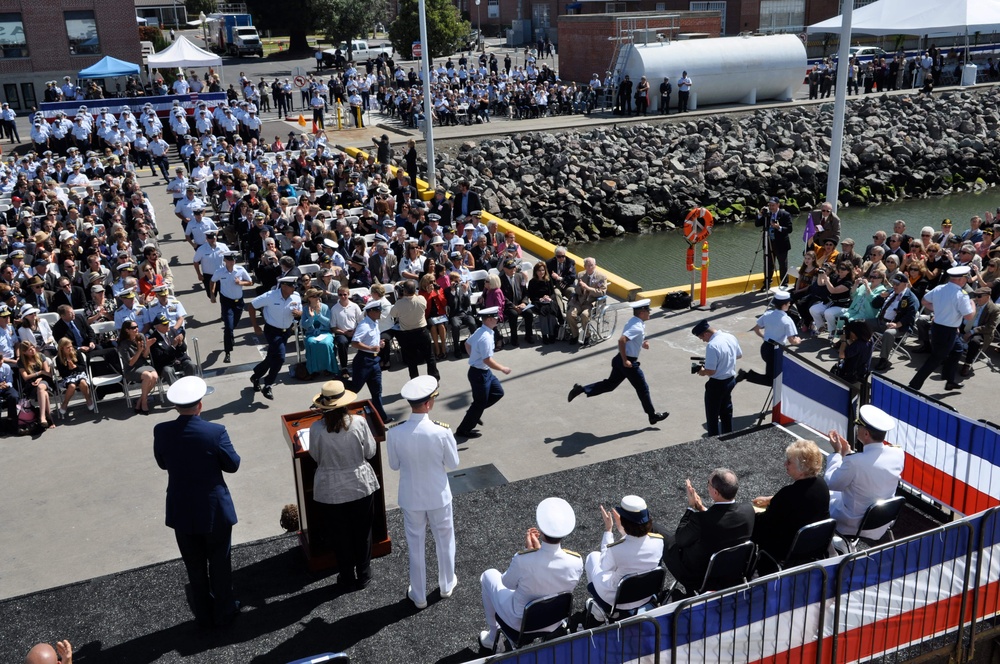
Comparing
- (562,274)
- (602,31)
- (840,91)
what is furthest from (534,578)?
(602,31)

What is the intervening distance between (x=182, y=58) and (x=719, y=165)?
18.7 meters

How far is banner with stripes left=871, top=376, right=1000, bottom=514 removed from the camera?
7570 millimetres

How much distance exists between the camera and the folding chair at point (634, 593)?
5.79m

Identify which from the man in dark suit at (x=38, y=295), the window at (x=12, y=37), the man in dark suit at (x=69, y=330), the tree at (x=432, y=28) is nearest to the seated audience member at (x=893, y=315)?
the man in dark suit at (x=69, y=330)

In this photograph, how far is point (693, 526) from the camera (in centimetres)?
625

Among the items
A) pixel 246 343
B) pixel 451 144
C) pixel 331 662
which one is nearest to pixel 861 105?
pixel 451 144

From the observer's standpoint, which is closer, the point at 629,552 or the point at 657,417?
the point at 629,552

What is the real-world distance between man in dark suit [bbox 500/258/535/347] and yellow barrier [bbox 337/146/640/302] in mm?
971

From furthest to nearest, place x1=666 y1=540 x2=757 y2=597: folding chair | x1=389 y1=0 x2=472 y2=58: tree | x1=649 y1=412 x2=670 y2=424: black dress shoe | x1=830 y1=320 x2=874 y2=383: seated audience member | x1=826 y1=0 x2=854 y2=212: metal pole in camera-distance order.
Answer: x1=389 y1=0 x2=472 y2=58: tree, x1=826 y1=0 x2=854 y2=212: metal pole, x1=649 y1=412 x2=670 y2=424: black dress shoe, x1=830 y1=320 x2=874 y2=383: seated audience member, x1=666 y1=540 x2=757 y2=597: folding chair

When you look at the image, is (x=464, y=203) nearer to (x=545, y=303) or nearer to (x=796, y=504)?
(x=545, y=303)

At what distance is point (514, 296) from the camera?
13.9 meters

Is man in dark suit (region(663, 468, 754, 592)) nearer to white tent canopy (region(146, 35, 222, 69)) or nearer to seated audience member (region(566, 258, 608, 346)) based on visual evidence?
seated audience member (region(566, 258, 608, 346))

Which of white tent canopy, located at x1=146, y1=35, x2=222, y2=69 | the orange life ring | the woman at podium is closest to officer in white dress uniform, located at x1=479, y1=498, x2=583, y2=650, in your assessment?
the woman at podium

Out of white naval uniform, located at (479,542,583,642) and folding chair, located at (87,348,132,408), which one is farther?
folding chair, located at (87,348,132,408)
